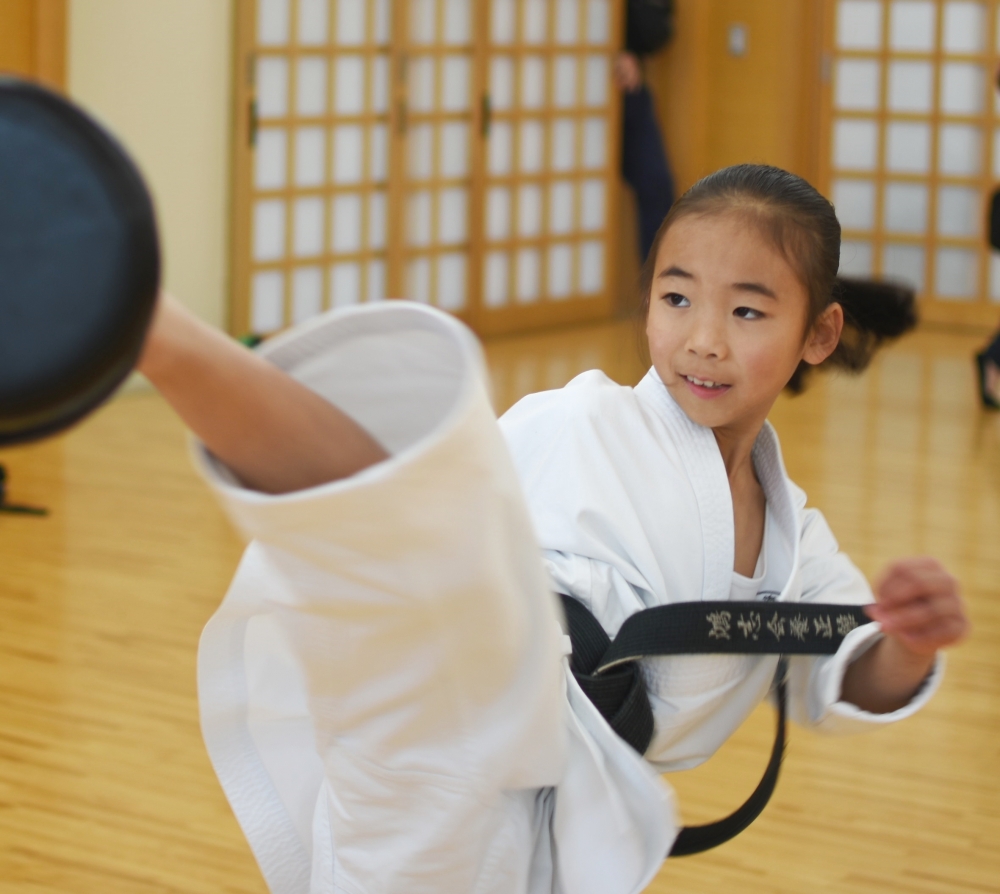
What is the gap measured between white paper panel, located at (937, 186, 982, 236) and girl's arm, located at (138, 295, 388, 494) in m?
6.89

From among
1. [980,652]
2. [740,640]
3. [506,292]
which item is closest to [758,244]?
[740,640]

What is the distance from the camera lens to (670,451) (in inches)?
50.2

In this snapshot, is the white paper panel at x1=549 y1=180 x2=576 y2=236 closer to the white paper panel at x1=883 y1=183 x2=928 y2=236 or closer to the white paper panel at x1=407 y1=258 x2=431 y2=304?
the white paper panel at x1=407 y1=258 x2=431 y2=304

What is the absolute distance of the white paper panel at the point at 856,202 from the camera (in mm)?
7324

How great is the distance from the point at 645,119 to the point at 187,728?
5.17 m

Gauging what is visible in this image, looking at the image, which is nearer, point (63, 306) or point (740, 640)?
point (63, 306)

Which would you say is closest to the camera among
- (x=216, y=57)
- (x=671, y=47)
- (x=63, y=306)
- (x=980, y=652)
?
(x=63, y=306)

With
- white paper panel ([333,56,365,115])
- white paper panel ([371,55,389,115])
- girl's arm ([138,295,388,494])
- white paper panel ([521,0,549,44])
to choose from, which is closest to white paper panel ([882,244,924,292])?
white paper panel ([521,0,549,44])

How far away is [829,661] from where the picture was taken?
4.07 feet

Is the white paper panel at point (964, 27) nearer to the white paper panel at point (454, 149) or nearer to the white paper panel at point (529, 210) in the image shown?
the white paper panel at point (529, 210)

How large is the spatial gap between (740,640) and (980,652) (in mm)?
1747

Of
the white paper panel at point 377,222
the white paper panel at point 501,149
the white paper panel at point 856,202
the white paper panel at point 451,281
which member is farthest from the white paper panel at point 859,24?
the white paper panel at point 377,222

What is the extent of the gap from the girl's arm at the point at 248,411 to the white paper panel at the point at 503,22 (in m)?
5.72

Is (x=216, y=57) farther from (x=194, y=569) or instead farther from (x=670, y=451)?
(x=670, y=451)
